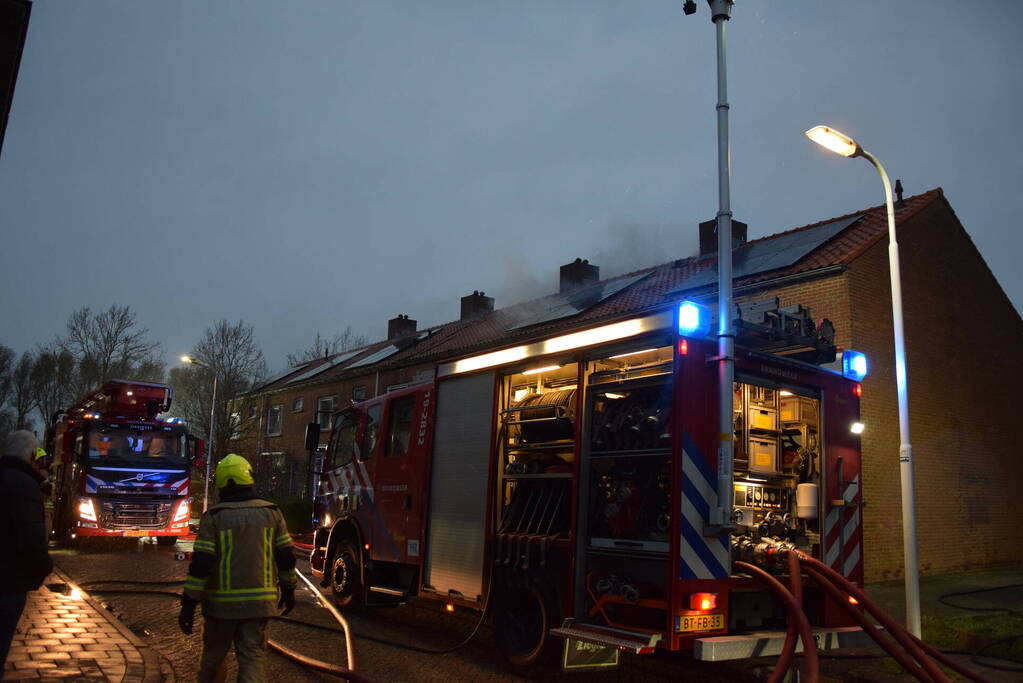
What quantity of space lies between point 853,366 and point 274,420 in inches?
1259

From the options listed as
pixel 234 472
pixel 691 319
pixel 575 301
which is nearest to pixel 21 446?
pixel 234 472

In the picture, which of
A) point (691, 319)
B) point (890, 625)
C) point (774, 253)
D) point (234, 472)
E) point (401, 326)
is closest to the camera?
point (234, 472)

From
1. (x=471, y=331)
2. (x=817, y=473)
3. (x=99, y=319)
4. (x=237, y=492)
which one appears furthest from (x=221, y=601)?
(x=99, y=319)

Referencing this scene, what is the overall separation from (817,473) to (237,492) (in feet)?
15.2

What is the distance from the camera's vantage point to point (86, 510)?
50.6 ft

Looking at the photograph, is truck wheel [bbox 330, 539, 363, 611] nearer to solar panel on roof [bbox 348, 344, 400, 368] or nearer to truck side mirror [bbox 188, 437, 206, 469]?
truck side mirror [bbox 188, 437, 206, 469]

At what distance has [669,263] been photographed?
21.5 m

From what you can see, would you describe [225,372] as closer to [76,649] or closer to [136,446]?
[136,446]

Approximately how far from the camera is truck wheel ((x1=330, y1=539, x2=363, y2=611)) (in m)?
9.31

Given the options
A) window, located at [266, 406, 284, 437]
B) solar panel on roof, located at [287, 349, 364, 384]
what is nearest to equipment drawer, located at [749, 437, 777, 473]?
solar panel on roof, located at [287, 349, 364, 384]

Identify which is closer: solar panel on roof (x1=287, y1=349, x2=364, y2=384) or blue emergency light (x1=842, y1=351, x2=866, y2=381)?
blue emergency light (x1=842, y1=351, x2=866, y2=381)

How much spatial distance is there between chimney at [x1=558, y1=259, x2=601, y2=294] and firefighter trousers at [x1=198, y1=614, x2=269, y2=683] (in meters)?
22.6

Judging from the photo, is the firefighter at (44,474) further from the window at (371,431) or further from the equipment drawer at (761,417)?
the equipment drawer at (761,417)

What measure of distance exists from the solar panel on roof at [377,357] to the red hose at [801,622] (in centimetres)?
2503
